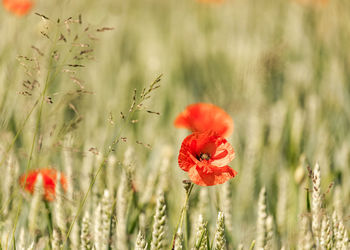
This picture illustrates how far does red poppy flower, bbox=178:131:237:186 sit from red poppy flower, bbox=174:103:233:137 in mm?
192

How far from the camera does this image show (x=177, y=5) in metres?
3.32

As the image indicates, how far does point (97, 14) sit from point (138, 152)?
6.06 ft

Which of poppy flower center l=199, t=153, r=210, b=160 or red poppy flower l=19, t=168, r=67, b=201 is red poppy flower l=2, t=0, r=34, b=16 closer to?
red poppy flower l=19, t=168, r=67, b=201

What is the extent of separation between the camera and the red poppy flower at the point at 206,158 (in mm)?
759

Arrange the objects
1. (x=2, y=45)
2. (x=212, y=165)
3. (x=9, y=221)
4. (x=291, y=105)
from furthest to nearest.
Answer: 1. (x=2, y=45)
2. (x=291, y=105)
3. (x=9, y=221)
4. (x=212, y=165)

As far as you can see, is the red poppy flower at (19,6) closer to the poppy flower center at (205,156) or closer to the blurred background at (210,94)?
the blurred background at (210,94)

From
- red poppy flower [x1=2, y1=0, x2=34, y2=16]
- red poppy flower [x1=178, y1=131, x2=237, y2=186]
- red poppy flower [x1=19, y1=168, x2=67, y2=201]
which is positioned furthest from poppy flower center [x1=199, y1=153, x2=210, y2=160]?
red poppy flower [x1=2, y1=0, x2=34, y2=16]

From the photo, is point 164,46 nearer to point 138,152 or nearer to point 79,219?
point 138,152

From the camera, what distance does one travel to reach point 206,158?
836mm

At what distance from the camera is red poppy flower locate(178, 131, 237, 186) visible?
759mm

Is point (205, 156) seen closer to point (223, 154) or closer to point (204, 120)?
point (223, 154)

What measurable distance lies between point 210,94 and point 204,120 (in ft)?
2.78

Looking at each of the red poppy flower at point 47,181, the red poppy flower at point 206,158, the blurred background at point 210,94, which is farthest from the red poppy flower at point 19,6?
the red poppy flower at point 206,158

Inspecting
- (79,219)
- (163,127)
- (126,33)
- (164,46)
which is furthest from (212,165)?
(126,33)
